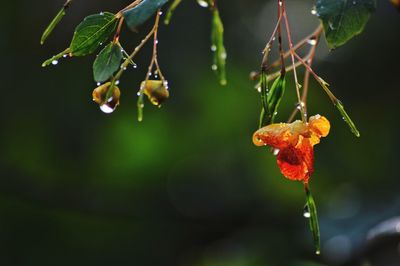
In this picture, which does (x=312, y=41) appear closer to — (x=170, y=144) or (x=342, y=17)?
(x=342, y=17)

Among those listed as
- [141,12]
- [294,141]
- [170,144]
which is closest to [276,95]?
[294,141]

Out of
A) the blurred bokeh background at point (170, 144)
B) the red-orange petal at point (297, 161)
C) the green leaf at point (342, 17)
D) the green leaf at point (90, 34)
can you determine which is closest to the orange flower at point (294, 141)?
the red-orange petal at point (297, 161)

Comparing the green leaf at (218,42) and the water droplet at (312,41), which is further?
the water droplet at (312,41)

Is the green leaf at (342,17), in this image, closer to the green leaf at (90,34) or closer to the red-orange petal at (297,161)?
the red-orange petal at (297,161)

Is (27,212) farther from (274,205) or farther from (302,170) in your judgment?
(302,170)

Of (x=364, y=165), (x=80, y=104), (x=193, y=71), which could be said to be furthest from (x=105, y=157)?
(x=364, y=165)

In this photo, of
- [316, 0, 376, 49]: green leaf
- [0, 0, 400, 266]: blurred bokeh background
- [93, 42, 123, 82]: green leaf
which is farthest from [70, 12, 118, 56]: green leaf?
[0, 0, 400, 266]: blurred bokeh background
